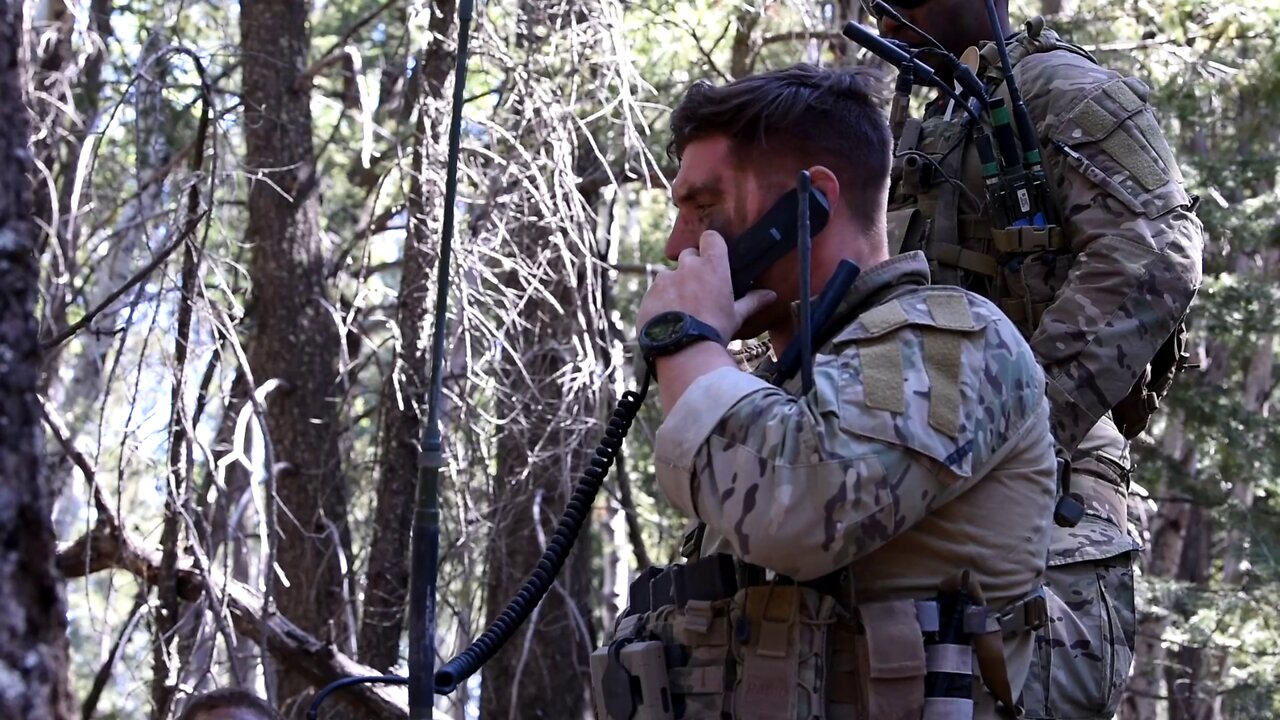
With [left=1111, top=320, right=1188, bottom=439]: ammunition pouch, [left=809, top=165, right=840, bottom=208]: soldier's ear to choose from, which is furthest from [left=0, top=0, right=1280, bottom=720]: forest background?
[left=809, top=165, right=840, bottom=208]: soldier's ear

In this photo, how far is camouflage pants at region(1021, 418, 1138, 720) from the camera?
9.14ft

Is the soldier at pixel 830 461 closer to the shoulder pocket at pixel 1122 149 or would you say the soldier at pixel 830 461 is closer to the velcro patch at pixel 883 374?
the velcro patch at pixel 883 374

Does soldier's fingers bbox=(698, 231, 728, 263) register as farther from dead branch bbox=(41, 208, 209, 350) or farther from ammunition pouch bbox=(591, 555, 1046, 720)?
dead branch bbox=(41, 208, 209, 350)

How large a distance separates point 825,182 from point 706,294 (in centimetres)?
28

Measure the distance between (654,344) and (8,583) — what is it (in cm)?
99

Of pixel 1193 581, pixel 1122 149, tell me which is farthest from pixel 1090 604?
pixel 1193 581

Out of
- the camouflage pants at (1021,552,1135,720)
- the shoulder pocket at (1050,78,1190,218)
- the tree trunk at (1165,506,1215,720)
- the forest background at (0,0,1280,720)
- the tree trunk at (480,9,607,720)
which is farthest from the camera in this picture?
the tree trunk at (1165,506,1215,720)

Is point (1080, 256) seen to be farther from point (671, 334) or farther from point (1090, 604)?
point (671, 334)

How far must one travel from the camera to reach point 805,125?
8.36 feet

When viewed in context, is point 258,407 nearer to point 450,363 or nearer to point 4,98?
point 450,363

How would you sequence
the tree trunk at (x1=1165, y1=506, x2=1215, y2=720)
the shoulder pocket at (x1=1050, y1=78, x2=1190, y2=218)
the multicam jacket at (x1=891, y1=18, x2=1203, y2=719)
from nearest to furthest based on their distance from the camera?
the multicam jacket at (x1=891, y1=18, x2=1203, y2=719) < the shoulder pocket at (x1=1050, y1=78, x2=1190, y2=218) < the tree trunk at (x1=1165, y1=506, x2=1215, y2=720)

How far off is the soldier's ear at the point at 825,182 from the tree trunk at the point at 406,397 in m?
3.36

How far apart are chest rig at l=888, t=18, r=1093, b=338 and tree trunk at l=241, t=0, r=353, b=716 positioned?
11.3 feet

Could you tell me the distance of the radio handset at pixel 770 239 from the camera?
246 centimetres
